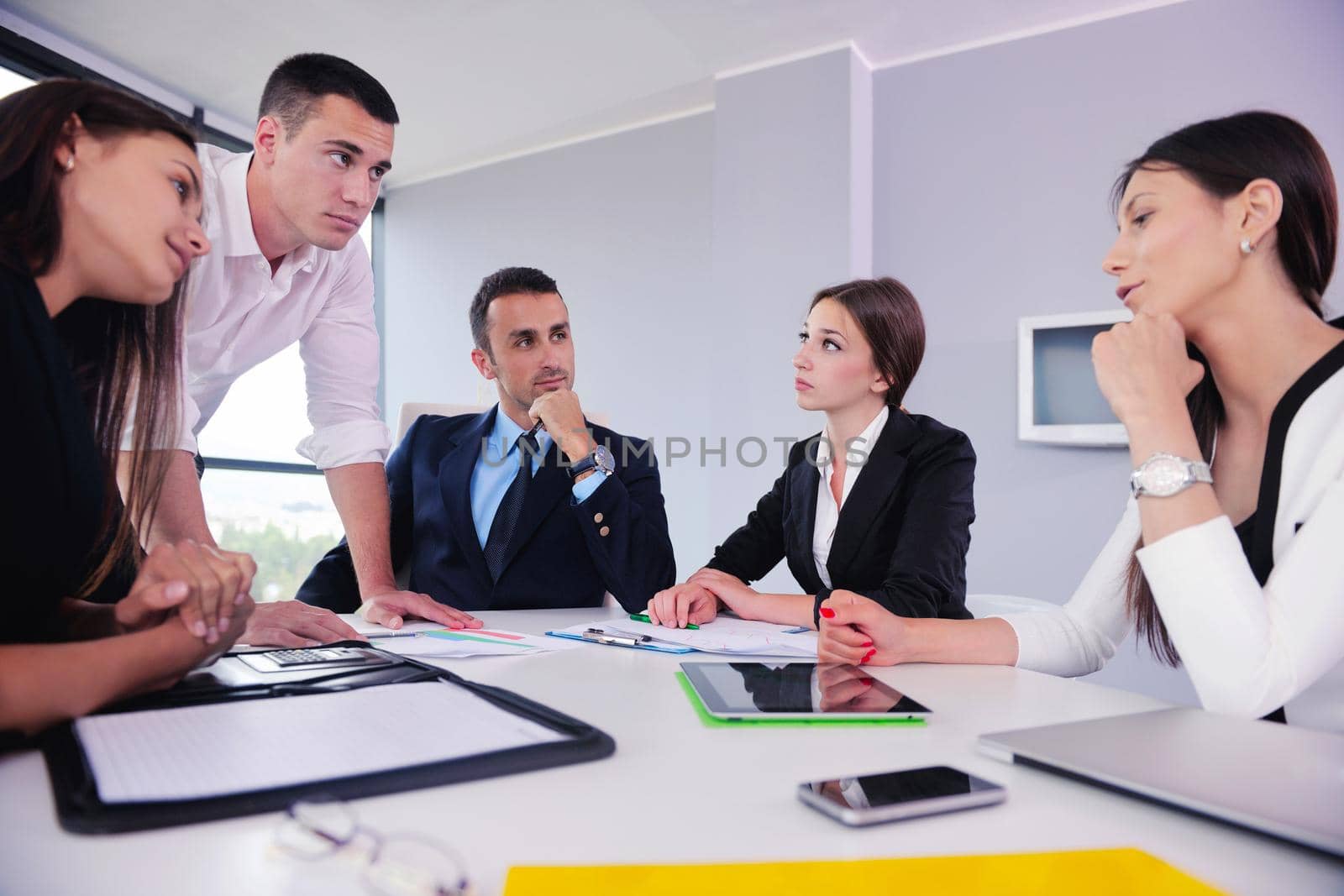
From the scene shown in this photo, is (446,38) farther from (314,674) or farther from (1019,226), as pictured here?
(314,674)

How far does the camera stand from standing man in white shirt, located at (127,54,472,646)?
6.50 ft

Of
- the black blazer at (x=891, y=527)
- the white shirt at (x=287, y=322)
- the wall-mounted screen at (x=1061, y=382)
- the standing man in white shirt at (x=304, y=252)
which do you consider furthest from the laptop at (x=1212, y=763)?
the wall-mounted screen at (x=1061, y=382)

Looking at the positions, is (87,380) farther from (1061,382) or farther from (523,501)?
(1061,382)

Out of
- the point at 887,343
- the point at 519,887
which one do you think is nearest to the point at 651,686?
the point at 519,887

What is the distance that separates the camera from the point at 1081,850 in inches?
20.7

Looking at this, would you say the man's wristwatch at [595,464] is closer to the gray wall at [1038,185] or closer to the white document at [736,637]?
the white document at [736,637]

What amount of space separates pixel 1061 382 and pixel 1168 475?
280 centimetres

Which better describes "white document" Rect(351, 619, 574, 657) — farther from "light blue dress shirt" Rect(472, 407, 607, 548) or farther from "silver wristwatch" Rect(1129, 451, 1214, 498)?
"silver wristwatch" Rect(1129, 451, 1214, 498)

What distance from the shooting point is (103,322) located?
1.02 m

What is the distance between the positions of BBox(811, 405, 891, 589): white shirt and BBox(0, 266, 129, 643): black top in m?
1.47

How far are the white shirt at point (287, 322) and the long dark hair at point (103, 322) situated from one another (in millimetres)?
745

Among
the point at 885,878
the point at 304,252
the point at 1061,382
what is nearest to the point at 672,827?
the point at 885,878

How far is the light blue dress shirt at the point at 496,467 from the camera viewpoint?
2.23 m

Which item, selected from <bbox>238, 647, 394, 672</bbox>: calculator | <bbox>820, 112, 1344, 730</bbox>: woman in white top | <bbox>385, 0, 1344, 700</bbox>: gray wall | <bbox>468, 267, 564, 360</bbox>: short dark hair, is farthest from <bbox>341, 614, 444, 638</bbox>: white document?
<bbox>385, 0, 1344, 700</bbox>: gray wall
